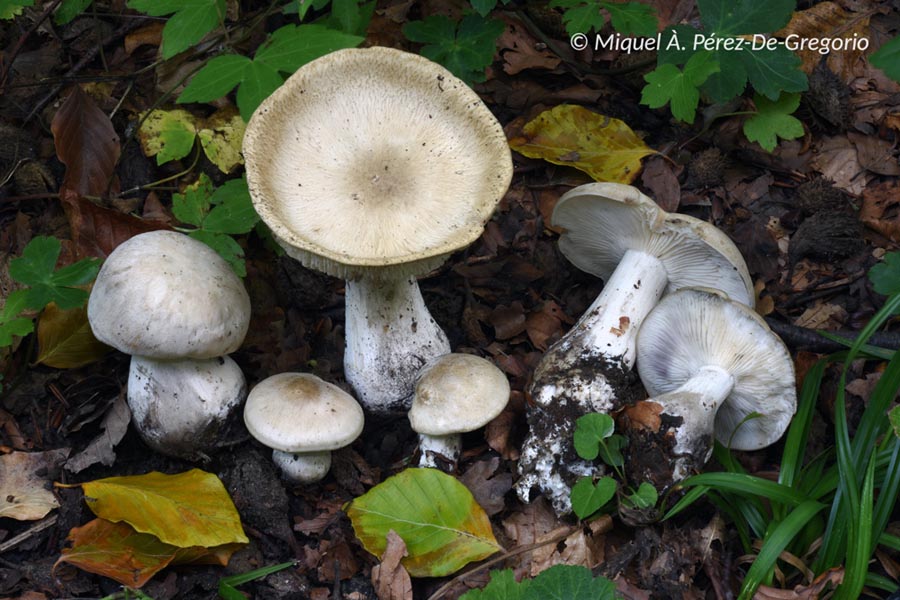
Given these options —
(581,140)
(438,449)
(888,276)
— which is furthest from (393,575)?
(581,140)

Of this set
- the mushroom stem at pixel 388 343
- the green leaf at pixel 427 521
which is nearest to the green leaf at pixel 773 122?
the mushroom stem at pixel 388 343

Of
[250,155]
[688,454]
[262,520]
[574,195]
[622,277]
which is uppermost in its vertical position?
[250,155]

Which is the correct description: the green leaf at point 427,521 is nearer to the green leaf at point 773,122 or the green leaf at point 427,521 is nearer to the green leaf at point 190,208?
the green leaf at point 190,208

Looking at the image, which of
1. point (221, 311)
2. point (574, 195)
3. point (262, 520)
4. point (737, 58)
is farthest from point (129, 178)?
point (737, 58)

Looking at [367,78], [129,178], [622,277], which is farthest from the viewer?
[129,178]

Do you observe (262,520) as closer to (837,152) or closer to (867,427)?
(867,427)

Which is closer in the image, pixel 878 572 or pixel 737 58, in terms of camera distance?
pixel 878 572
